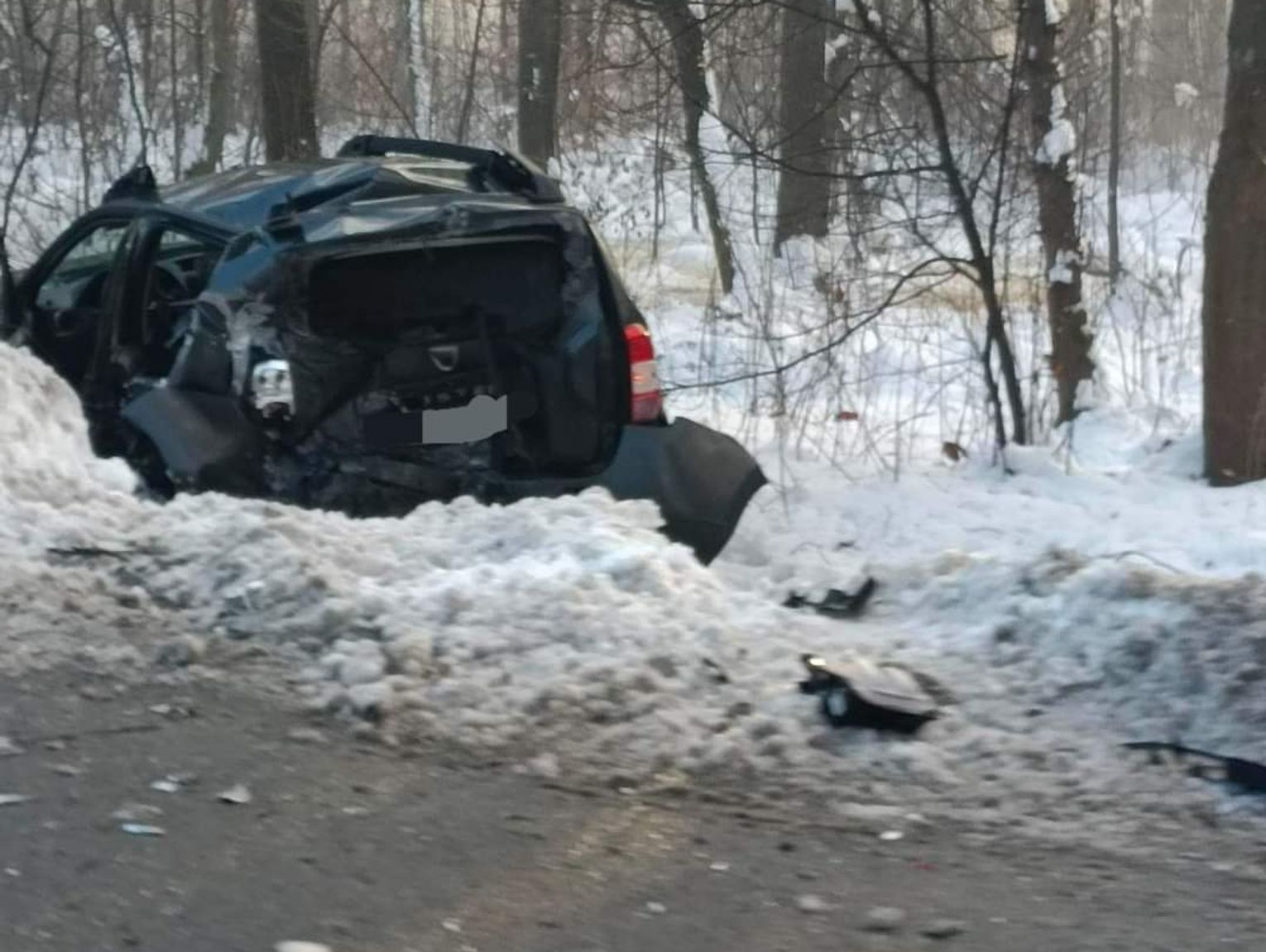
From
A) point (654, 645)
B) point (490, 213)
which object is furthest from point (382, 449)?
point (654, 645)

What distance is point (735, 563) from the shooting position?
7672 millimetres

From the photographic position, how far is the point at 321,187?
680 cm

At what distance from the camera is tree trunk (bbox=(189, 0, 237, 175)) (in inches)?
801

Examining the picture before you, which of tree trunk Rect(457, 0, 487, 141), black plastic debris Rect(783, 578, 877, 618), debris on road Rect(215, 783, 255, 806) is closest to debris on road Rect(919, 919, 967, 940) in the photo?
debris on road Rect(215, 783, 255, 806)

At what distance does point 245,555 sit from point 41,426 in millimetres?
1735

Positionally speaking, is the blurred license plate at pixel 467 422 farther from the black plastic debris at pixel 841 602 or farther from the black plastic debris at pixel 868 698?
the black plastic debris at pixel 868 698

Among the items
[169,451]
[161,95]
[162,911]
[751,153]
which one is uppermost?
[161,95]

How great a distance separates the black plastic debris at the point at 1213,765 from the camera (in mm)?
4273

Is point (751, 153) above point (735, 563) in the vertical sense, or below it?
above

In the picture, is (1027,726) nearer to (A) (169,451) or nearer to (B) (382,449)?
(B) (382,449)

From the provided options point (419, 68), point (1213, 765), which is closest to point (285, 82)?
point (419, 68)

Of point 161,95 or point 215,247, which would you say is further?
point 161,95

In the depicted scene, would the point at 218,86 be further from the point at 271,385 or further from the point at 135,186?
the point at 271,385

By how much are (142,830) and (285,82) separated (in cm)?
1088
